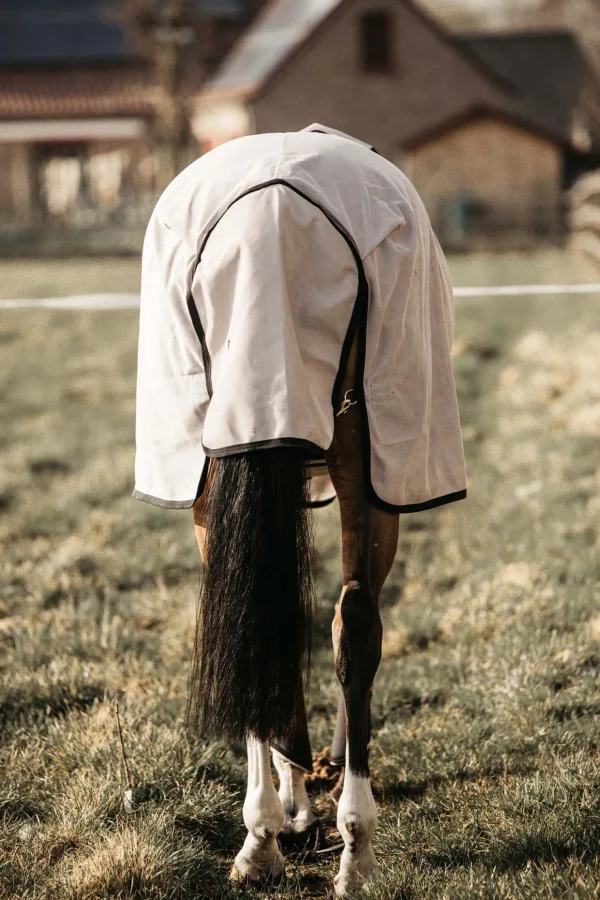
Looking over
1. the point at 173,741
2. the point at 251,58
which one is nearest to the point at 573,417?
the point at 173,741

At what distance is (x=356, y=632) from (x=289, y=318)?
0.75 meters

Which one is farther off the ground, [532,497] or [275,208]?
[275,208]

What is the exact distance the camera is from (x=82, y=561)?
4859 millimetres

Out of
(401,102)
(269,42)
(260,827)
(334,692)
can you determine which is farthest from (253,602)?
(269,42)

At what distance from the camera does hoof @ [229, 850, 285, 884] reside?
2527mm

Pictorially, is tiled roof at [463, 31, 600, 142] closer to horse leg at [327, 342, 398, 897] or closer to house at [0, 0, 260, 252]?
house at [0, 0, 260, 252]

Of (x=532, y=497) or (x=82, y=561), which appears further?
(x=532, y=497)

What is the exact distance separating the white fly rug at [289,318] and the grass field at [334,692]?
812 mm

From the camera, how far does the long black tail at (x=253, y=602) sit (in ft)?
7.59

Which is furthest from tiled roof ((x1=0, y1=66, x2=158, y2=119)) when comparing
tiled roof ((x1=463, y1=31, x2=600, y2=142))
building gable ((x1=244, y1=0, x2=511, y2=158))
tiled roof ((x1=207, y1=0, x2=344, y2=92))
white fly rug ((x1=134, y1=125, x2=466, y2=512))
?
white fly rug ((x1=134, y1=125, x2=466, y2=512))

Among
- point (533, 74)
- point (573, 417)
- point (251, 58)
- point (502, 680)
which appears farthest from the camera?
point (533, 74)

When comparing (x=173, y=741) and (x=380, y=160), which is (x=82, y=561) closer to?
(x=173, y=741)

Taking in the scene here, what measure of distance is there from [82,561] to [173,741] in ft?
6.47

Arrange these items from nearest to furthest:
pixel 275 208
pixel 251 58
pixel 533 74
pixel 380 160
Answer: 1. pixel 275 208
2. pixel 380 160
3. pixel 251 58
4. pixel 533 74
